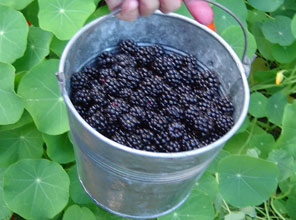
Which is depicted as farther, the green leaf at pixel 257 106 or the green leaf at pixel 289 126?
the green leaf at pixel 257 106

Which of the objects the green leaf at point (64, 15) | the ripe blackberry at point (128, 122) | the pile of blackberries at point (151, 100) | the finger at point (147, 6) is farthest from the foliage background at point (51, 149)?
the finger at point (147, 6)

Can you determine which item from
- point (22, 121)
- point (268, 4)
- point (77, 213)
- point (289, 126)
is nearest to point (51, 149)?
point (22, 121)

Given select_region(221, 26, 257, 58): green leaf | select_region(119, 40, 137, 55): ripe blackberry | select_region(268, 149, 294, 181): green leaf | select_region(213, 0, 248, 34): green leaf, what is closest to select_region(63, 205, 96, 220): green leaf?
select_region(119, 40, 137, 55): ripe blackberry

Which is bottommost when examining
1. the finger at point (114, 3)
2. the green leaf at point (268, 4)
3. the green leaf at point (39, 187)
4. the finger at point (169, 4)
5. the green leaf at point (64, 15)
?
the green leaf at point (39, 187)

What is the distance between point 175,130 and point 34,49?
780 millimetres

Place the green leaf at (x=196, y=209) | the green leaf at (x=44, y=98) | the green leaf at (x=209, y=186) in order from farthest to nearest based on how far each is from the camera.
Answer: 1. the green leaf at (x=209, y=186)
2. the green leaf at (x=196, y=209)
3. the green leaf at (x=44, y=98)

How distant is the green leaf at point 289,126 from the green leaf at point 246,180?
297mm

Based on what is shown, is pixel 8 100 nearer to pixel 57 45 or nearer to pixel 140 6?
pixel 57 45

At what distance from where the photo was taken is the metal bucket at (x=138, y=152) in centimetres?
78

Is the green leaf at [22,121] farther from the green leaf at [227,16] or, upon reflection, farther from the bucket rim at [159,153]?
the green leaf at [227,16]

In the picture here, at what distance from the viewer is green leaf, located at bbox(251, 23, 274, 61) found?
1.98m

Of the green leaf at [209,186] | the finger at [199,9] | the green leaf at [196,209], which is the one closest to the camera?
the finger at [199,9]

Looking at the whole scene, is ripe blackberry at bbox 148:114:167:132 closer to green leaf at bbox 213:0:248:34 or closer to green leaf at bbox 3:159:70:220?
green leaf at bbox 3:159:70:220

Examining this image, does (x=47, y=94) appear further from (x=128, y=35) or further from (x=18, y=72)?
(x=128, y=35)
